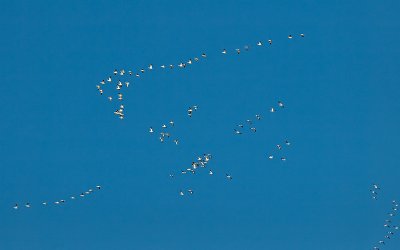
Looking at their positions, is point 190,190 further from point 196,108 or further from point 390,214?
point 390,214

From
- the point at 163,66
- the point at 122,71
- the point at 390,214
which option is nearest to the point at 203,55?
the point at 163,66

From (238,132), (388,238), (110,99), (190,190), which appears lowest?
(388,238)

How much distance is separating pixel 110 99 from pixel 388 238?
34.4ft

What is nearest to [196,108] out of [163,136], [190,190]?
[163,136]

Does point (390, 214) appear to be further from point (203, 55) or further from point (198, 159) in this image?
point (203, 55)

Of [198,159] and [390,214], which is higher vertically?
[198,159]

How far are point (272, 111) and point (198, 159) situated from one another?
3007mm

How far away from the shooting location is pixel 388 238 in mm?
18219

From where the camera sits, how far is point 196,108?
18641 mm

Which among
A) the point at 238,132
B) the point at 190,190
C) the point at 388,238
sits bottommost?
the point at 388,238

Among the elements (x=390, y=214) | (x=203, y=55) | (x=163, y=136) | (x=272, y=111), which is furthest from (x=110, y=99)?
(x=390, y=214)

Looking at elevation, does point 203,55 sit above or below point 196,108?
above

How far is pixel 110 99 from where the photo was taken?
18.8 metres

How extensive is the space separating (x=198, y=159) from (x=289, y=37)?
5182mm
